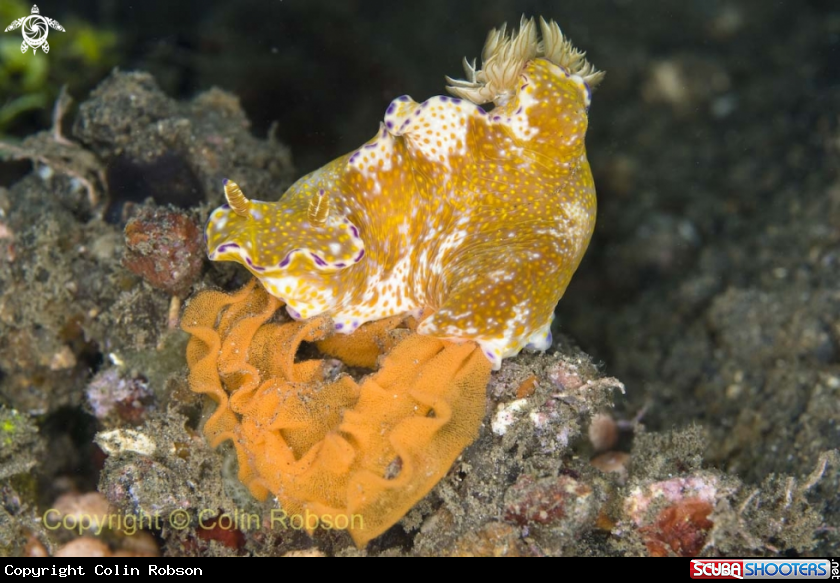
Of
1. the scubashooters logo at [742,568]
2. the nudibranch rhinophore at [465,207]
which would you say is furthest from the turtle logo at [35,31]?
the scubashooters logo at [742,568]

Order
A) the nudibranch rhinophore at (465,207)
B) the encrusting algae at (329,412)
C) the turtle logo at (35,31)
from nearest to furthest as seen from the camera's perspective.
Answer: the encrusting algae at (329,412)
the nudibranch rhinophore at (465,207)
the turtle logo at (35,31)

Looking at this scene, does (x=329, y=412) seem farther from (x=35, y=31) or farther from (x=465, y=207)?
(x=35, y=31)

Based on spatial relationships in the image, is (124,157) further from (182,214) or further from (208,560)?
(208,560)

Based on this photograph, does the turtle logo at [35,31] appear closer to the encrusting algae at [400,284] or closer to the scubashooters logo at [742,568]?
the encrusting algae at [400,284]

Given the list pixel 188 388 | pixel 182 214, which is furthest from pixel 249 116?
pixel 188 388

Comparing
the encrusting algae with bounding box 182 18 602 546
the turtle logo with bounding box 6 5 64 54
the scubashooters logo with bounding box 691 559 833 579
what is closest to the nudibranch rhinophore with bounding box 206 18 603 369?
the encrusting algae with bounding box 182 18 602 546

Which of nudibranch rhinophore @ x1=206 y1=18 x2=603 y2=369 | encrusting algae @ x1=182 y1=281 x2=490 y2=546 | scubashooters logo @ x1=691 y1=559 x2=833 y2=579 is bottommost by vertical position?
scubashooters logo @ x1=691 y1=559 x2=833 y2=579

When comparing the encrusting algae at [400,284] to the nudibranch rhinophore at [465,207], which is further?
the nudibranch rhinophore at [465,207]

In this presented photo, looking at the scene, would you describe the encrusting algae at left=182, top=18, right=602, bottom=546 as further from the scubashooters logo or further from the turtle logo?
the turtle logo

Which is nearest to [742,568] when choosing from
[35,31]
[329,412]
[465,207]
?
[329,412]
